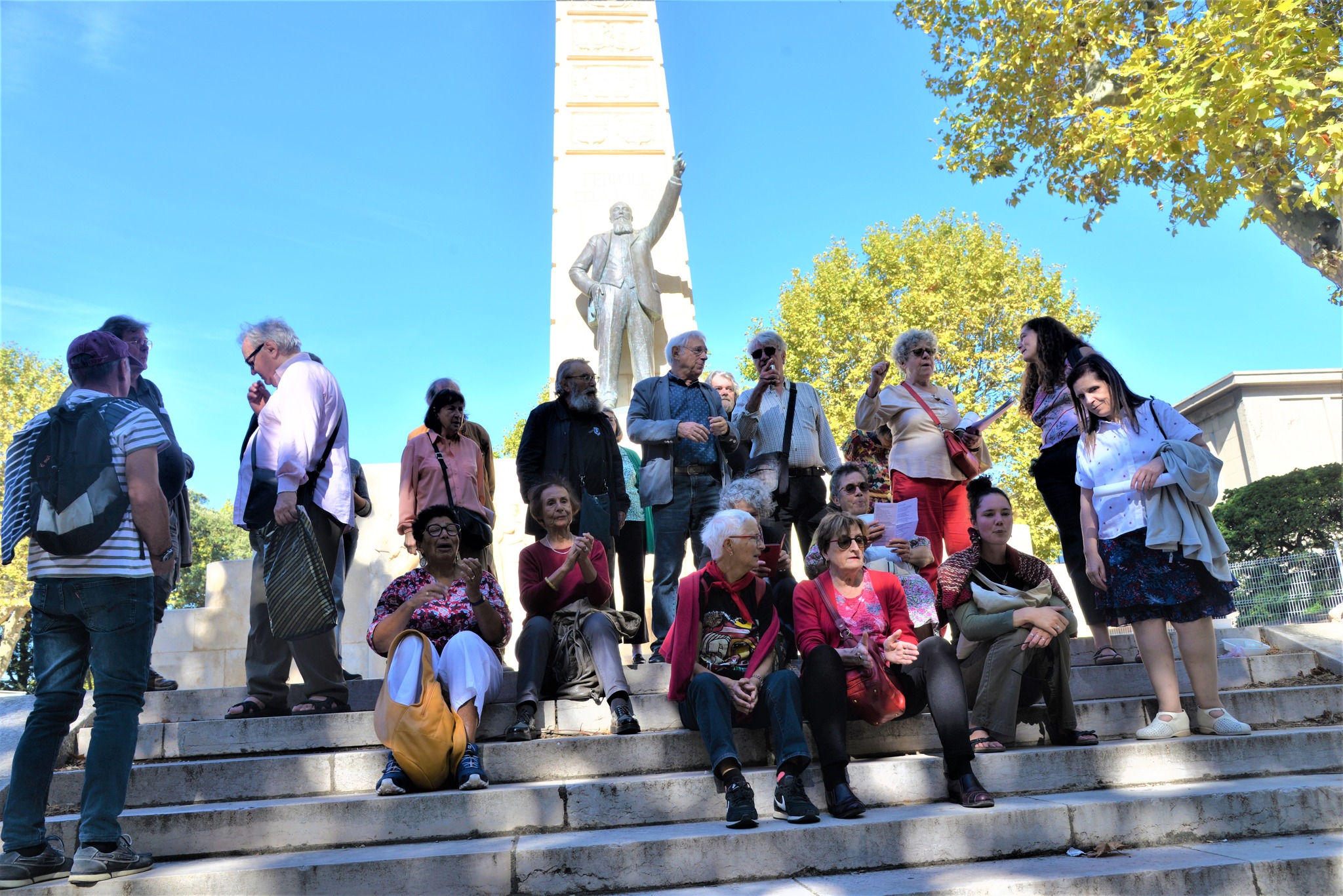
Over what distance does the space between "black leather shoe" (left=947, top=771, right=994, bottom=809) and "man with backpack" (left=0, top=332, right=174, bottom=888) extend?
2.95 m

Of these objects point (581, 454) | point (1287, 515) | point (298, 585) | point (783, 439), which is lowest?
point (298, 585)

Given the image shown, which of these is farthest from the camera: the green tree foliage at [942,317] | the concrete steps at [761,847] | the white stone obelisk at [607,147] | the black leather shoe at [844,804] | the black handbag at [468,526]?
the green tree foliage at [942,317]

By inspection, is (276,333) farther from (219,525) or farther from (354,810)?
(219,525)

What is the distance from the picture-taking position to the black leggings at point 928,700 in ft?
12.3

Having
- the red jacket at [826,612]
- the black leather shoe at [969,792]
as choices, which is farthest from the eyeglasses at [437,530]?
the black leather shoe at [969,792]

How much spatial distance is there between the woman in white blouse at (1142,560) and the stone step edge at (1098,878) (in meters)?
1.07

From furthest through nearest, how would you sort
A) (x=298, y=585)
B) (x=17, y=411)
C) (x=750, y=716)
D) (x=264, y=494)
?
1. (x=17, y=411)
2. (x=264, y=494)
3. (x=298, y=585)
4. (x=750, y=716)

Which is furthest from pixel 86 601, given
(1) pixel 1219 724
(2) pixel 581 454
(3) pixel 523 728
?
(1) pixel 1219 724

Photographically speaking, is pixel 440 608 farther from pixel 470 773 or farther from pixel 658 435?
pixel 658 435

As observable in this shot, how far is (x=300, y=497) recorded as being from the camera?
4.50m

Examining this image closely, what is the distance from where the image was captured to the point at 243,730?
4258 millimetres

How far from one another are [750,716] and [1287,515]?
18.8 metres

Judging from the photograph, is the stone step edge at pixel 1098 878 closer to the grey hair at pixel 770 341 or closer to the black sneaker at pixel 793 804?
the black sneaker at pixel 793 804

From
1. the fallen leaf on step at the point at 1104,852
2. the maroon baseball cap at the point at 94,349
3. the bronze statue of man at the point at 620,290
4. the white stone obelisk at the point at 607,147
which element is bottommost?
the fallen leaf on step at the point at 1104,852
